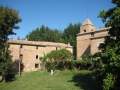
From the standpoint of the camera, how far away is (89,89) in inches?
1092

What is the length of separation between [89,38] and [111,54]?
33.6 metres

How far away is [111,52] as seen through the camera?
21.5m

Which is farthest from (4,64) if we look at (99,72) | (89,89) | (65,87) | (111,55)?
(111,55)

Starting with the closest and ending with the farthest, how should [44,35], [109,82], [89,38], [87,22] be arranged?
[109,82] → [89,38] → [87,22] → [44,35]

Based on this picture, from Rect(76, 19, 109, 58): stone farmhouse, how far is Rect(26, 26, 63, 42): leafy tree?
3199cm

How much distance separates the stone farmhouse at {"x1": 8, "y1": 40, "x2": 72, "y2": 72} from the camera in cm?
5638

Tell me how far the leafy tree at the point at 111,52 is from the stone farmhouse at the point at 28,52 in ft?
115

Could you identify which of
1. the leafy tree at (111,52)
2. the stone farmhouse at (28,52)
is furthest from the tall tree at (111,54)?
the stone farmhouse at (28,52)

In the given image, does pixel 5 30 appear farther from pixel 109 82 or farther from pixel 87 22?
pixel 109 82

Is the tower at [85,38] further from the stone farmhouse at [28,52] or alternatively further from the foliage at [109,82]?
the foliage at [109,82]

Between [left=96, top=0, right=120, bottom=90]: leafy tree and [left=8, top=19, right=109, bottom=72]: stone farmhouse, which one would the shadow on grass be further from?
[left=8, top=19, right=109, bottom=72]: stone farmhouse

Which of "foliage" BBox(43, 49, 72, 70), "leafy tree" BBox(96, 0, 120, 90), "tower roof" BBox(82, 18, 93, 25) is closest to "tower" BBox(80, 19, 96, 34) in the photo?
"tower roof" BBox(82, 18, 93, 25)

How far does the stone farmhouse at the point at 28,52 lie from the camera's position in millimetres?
56375

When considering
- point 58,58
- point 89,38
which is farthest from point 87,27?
point 58,58
